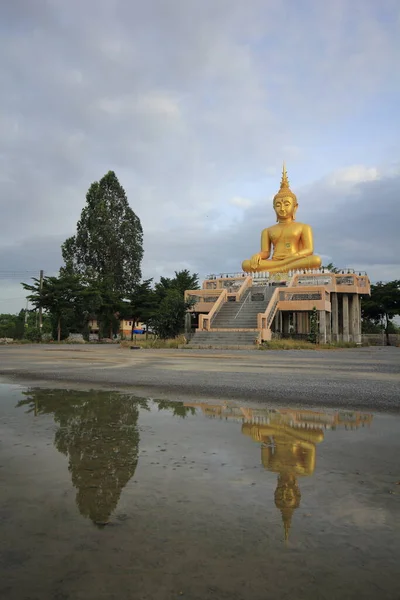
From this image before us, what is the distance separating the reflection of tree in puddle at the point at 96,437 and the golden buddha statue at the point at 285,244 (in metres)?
29.6

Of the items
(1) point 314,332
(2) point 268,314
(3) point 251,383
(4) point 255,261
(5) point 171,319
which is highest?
(4) point 255,261

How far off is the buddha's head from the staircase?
9198 mm

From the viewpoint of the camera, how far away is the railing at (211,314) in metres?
26.4

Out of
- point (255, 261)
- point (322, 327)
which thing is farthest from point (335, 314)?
point (255, 261)

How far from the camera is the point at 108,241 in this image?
44.6 metres

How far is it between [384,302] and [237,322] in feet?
73.7

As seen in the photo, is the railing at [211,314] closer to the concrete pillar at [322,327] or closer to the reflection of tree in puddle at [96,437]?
the concrete pillar at [322,327]

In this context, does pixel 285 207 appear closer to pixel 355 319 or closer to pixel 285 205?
pixel 285 205

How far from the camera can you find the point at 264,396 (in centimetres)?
732

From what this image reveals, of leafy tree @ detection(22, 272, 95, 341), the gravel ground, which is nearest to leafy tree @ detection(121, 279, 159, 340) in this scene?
leafy tree @ detection(22, 272, 95, 341)

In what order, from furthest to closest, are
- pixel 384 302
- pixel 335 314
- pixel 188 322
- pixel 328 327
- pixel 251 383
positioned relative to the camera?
pixel 384 302, pixel 335 314, pixel 328 327, pixel 188 322, pixel 251 383

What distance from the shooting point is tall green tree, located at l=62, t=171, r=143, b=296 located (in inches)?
1758

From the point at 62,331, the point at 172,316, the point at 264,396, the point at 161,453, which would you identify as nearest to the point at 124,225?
the point at 62,331

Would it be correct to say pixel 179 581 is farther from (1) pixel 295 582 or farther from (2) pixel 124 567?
(1) pixel 295 582
